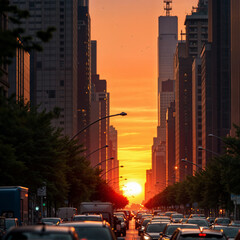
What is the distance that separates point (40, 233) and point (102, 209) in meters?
28.3

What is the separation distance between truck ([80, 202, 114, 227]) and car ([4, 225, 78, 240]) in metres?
27.1

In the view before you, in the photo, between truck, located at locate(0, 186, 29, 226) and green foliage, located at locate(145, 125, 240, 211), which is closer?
truck, located at locate(0, 186, 29, 226)

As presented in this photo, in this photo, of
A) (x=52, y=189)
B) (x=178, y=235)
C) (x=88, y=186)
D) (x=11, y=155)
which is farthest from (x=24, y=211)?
(x=88, y=186)

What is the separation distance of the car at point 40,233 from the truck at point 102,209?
27.1 m

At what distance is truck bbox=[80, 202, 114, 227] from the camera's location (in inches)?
1574

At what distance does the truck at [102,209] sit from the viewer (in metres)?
40.0

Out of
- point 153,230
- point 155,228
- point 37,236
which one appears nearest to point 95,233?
point 37,236

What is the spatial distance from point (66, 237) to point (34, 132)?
2878 cm

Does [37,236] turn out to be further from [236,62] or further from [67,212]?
[236,62]

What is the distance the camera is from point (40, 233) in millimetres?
12305

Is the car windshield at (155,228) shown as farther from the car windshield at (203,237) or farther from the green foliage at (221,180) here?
the green foliage at (221,180)

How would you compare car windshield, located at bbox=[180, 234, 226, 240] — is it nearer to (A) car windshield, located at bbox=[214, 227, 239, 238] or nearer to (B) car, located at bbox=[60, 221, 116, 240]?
(B) car, located at bbox=[60, 221, 116, 240]

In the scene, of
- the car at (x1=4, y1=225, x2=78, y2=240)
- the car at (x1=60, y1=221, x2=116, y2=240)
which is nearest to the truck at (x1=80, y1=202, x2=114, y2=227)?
the car at (x1=60, y1=221, x2=116, y2=240)

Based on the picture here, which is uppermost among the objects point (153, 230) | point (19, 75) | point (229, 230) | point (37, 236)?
point (19, 75)
